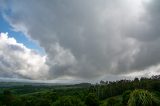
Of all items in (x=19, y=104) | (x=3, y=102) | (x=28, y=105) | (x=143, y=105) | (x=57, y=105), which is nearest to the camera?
(x=143, y=105)

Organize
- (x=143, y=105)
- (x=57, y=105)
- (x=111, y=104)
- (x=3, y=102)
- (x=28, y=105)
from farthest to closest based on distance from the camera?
(x=3, y=102)
(x=28, y=105)
(x=111, y=104)
(x=57, y=105)
(x=143, y=105)

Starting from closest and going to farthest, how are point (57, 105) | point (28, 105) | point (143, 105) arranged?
point (143, 105) < point (57, 105) < point (28, 105)

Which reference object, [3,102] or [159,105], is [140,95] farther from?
[3,102]

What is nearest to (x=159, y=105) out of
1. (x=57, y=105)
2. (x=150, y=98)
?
(x=150, y=98)

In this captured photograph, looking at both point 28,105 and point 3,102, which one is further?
point 3,102

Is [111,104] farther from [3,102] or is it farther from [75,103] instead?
[3,102]

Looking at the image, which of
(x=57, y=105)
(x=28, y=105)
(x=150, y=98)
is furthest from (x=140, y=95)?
(x=28, y=105)

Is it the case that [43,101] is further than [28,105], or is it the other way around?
[28,105]

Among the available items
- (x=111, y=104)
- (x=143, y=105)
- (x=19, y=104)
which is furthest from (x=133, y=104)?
(x=19, y=104)

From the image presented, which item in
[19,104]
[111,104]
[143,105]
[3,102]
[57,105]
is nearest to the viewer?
[143,105]
